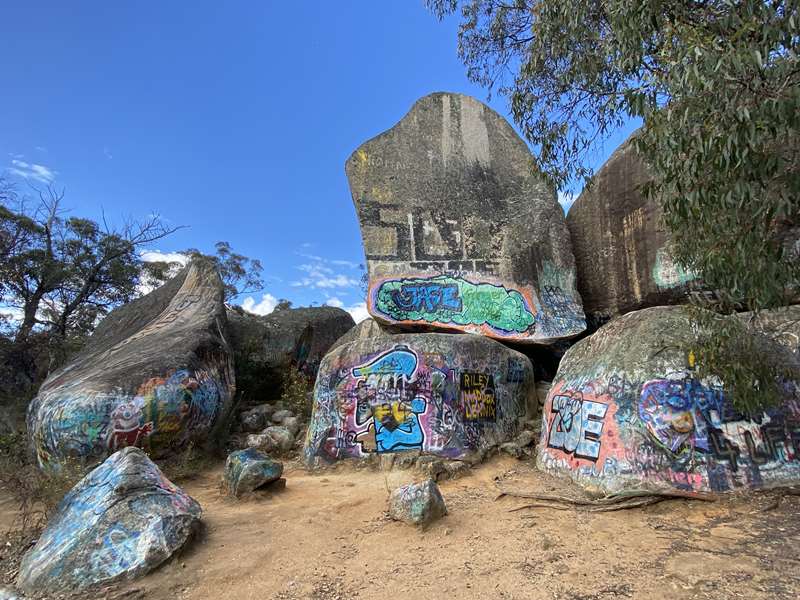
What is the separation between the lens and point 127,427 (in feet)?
23.5

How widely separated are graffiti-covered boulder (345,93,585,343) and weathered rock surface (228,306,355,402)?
4381 mm

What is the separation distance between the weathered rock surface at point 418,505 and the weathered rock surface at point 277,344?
23.8 ft

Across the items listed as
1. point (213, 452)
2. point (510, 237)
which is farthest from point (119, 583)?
point (510, 237)

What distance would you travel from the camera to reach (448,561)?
396 centimetres

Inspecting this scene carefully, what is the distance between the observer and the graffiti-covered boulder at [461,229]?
8.94m

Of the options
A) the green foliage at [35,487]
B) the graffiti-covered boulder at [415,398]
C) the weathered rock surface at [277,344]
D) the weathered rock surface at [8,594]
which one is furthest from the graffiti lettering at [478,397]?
the weathered rock surface at [277,344]

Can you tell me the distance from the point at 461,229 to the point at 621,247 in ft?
9.67

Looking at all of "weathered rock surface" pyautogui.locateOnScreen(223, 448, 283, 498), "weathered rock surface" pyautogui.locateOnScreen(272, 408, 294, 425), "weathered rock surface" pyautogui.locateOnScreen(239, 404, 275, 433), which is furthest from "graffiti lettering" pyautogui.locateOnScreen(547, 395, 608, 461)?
"weathered rock surface" pyautogui.locateOnScreen(239, 404, 275, 433)

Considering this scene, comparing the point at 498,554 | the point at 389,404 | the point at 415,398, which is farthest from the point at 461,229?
the point at 498,554

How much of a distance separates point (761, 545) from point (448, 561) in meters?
2.33

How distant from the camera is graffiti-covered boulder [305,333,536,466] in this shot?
23.4 feet

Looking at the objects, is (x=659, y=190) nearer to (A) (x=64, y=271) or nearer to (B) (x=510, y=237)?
(B) (x=510, y=237)

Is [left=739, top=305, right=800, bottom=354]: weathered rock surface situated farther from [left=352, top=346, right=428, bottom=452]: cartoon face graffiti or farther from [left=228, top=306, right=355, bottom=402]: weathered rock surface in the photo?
[left=228, top=306, right=355, bottom=402]: weathered rock surface

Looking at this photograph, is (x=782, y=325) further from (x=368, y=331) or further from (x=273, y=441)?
(x=273, y=441)
